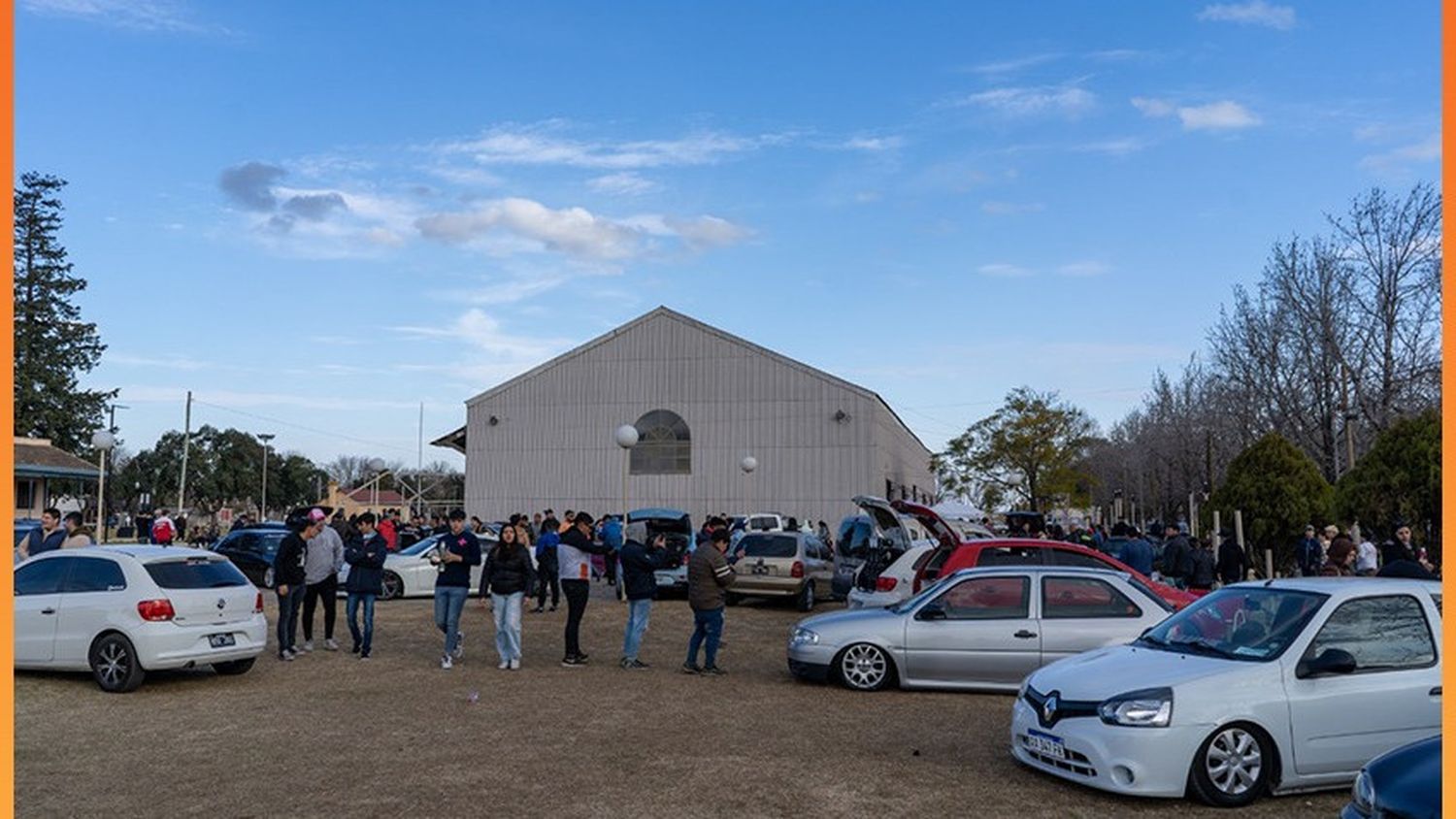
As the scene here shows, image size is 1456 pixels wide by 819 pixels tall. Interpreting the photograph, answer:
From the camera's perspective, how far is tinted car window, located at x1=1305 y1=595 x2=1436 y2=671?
7.80 metres

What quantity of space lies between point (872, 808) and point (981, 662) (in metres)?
4.37

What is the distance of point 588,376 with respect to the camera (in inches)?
1962

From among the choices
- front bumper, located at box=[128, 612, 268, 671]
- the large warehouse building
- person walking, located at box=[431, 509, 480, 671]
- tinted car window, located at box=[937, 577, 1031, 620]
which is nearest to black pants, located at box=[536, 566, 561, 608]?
person walking, located at box=[431, 509, 480, 671]

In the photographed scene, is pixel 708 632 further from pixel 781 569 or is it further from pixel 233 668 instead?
pixel 781 569

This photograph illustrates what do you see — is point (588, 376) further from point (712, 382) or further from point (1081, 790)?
point (1081, 790)

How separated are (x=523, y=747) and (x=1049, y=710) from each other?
407cm

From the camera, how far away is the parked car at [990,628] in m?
11.5

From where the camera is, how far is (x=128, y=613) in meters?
12.0

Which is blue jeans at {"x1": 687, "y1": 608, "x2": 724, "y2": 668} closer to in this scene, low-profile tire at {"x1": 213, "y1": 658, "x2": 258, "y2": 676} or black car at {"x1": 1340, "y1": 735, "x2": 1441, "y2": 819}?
low-profile tire at {"x1": 213, "y1": 658, "x2": 258, "y2": 676}

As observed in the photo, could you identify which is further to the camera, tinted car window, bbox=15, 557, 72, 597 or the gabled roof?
the gabled roof

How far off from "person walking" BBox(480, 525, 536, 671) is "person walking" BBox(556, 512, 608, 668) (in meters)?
0.54

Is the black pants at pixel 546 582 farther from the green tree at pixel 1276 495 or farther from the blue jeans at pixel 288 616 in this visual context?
the green tree at pixel 1276 495

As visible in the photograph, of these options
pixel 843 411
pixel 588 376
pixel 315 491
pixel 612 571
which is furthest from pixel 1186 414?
pixel 315 491

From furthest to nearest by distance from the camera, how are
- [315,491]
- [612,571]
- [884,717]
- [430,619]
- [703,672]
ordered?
1. [315,491]
2. [612,571]
3. [430,619]
4. [703,672]
5. [884,717]
